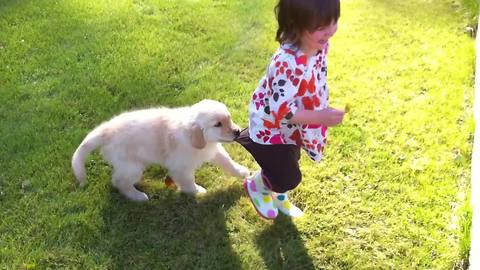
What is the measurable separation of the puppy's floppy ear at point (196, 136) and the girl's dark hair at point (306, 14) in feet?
2.47

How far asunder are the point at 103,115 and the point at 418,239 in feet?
6.95

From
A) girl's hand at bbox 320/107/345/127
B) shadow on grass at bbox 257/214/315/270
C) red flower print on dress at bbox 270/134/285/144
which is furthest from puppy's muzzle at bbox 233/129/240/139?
girl's hand at bbox 320/107/345/127

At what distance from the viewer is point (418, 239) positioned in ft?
9.61

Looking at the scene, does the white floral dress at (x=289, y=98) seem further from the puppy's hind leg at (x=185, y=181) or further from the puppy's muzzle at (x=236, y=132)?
the puppy's hind leg at (x=185, y=181)

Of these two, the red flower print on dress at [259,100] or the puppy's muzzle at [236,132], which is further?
the puppy's muzzle at [236,132]

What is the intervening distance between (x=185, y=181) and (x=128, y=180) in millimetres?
308

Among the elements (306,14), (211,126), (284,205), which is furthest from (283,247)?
(306,14)

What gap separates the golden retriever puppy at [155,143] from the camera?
2.88 metres

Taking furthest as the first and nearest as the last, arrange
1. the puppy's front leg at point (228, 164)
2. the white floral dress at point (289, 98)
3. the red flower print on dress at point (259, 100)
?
1. the puppy's front leg at point (228, 164)
2. the red flower print on dress at point (259, 100)
3. the white floral dress at point (289, 98)

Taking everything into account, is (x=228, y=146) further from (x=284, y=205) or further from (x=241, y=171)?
(x=284, y=205)

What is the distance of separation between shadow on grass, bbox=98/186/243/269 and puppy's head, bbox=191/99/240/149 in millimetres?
419

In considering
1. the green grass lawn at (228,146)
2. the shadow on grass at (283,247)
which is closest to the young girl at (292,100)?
the shadow on grass at (283,247)

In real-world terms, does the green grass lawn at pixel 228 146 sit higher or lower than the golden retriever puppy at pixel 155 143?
lower

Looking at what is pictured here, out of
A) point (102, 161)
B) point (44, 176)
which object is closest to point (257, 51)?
point (102, 161)
